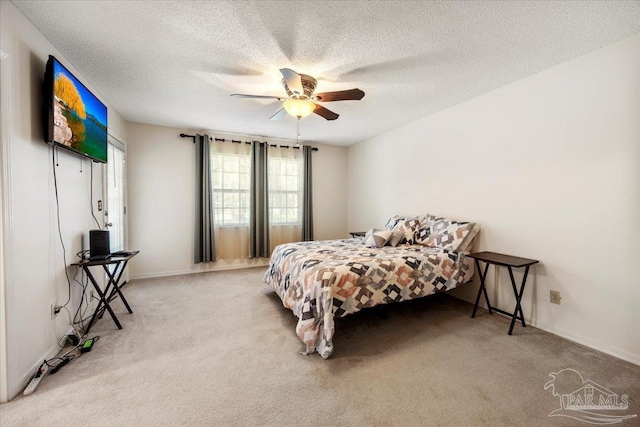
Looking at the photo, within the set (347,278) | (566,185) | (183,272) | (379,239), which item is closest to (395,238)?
(379,239)

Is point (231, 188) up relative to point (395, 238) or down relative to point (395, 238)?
up

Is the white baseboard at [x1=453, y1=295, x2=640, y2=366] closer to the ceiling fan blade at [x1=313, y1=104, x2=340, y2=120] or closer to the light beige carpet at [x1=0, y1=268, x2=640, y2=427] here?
the light beige carpet at [x1=0, y1=268, x2=640, y2=427]

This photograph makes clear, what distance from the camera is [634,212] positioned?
1920 mm

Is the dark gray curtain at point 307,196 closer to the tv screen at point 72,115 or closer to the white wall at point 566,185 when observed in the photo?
the white wall at point 566,185

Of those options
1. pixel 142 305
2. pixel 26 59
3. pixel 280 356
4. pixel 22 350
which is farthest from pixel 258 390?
pixel 26 59

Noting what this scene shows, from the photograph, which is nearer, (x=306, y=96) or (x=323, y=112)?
(x=306, y=96)

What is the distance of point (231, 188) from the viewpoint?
4.63 meters

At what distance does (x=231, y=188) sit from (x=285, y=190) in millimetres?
1016

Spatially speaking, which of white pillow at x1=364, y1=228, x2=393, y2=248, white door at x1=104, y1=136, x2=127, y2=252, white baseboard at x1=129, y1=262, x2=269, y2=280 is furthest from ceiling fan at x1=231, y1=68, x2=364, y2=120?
white baseboard at x1=129, y1=262, x2=269, y2=280

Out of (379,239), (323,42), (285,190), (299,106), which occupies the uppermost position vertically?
(323,42)

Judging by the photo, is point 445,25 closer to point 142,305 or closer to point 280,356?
point 280,356

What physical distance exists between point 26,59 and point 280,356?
110 inches

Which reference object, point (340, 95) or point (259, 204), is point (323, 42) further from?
point (259, 204)

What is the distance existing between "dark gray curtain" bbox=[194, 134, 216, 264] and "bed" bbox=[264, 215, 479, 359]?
1672 millimetres
